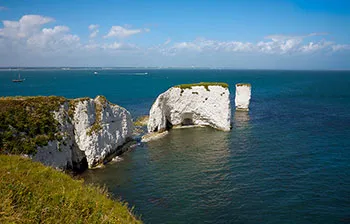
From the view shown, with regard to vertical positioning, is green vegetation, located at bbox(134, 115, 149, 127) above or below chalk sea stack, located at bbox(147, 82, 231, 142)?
below

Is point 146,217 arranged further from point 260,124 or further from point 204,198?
point 260,124

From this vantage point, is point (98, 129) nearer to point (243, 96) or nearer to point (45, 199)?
point (45, 199)

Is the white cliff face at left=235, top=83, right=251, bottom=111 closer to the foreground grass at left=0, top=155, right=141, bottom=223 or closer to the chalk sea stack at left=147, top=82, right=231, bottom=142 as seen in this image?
the chalk sea stack at left=147, top=82, right=231, bottom=142

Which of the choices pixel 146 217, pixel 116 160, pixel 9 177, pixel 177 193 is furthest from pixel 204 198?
pixel 9 177

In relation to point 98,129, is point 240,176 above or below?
below

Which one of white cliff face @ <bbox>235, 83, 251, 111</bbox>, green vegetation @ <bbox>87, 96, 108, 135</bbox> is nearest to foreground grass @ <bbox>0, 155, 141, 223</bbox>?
green vegetation @ <bbox>87, 96, 108, 135</bbox>

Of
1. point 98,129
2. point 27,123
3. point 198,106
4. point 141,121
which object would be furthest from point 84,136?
point 198,106

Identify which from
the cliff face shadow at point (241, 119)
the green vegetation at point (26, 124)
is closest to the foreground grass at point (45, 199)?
the green vegetation at point (26, 124)
